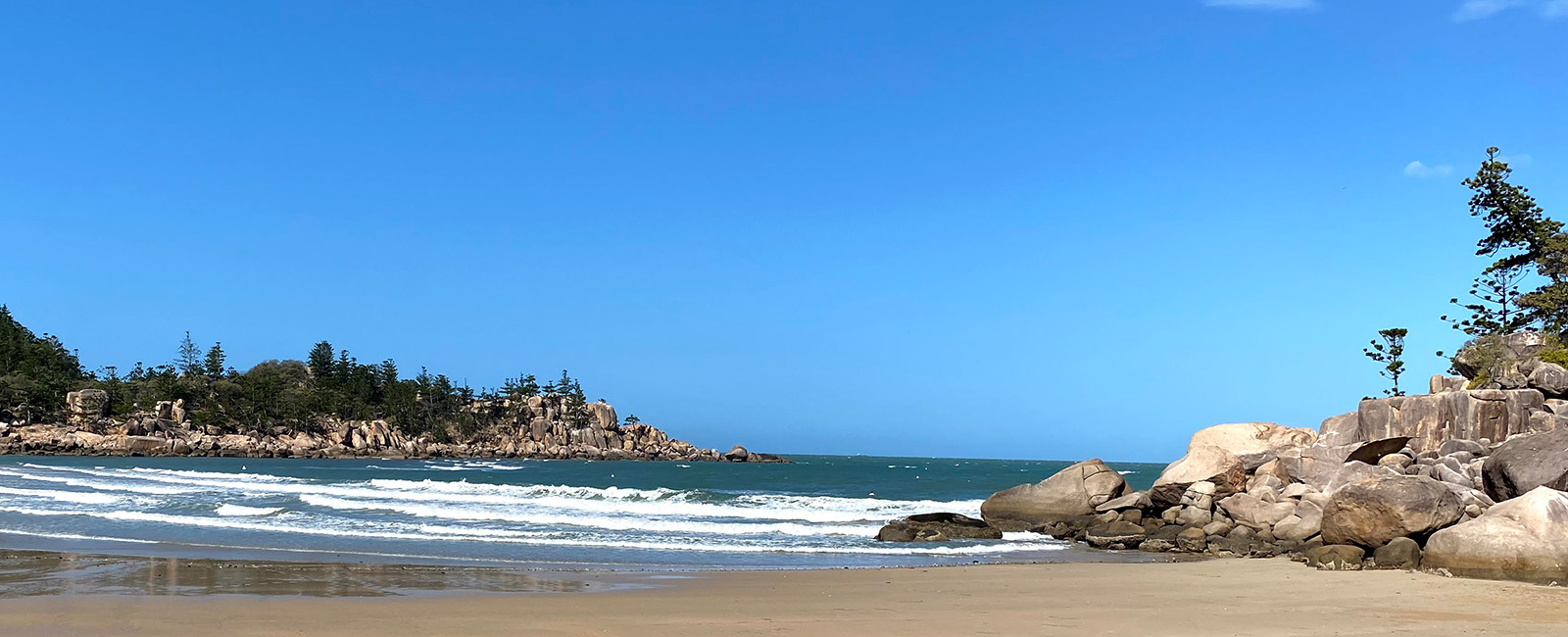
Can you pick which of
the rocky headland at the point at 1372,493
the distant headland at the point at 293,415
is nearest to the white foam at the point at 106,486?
the rocky headland at the point at 1372,493

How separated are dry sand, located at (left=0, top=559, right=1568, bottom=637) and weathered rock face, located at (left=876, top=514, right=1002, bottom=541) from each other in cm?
810

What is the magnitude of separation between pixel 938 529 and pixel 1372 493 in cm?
953

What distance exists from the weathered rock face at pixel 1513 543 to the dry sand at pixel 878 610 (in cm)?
56

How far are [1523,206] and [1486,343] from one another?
12.8 metres

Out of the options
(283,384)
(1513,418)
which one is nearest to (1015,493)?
(1513,418)

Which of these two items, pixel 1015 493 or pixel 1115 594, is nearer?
pixel 1115 594

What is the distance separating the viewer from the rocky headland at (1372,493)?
611 inches

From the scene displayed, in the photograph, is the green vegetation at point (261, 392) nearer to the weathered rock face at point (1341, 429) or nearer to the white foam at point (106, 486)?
the white foam at point (106, 486)

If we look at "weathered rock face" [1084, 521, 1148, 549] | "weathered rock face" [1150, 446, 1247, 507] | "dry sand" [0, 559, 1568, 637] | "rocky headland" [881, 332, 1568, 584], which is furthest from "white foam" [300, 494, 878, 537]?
"dry sand" [0, 559, 1568, 637]

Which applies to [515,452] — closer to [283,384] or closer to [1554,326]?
[283,384]

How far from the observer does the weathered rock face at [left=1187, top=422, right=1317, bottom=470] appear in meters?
28.5

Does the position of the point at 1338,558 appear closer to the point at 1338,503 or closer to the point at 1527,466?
the point at 1338,503

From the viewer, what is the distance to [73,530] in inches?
904

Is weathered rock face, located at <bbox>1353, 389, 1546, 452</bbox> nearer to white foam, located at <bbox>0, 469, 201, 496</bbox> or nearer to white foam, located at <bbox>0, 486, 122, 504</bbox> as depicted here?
white foam, located at <bbox>0, 486, 122, 504</bbox>
